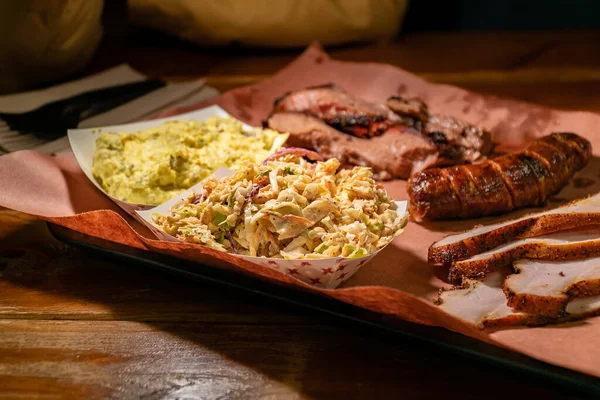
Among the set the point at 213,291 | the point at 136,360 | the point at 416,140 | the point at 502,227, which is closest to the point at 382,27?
the point at 416,140

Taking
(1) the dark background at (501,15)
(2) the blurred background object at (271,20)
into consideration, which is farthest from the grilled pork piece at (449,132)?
(1) the dark background at (501,15)

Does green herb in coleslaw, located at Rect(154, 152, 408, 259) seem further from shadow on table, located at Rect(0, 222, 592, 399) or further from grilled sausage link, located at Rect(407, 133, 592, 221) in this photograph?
grilled sausage link, located at Rect(407, 133, 592, 221)

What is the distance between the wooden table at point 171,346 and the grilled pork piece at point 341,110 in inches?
56.9

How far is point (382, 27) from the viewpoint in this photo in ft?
16.5

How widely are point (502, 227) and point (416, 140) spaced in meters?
0.91

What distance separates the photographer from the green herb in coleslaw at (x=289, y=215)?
6.95ft

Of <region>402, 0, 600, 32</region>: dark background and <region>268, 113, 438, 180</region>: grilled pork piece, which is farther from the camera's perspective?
<region>402, 0, 600, 32</region>: dark background

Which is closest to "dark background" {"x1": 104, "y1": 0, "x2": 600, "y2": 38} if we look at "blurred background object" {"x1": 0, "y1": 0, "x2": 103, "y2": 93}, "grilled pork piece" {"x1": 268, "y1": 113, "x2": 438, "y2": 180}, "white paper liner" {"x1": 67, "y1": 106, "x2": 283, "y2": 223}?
"blurred background object" {"x1": 0, "y1": 0, "x2": 103, "y2": 93}

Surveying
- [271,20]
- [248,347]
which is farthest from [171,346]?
[271,20]

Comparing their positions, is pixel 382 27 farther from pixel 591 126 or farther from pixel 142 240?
pixel 142 240

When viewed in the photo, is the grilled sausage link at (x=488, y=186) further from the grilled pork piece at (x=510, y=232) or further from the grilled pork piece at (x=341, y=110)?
the grilled pork piece at (x=341, y=110)

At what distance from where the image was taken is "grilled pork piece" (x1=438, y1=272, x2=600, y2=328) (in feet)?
6.37

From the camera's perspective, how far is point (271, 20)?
470cm

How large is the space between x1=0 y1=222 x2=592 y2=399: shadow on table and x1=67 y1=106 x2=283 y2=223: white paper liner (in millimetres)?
453
